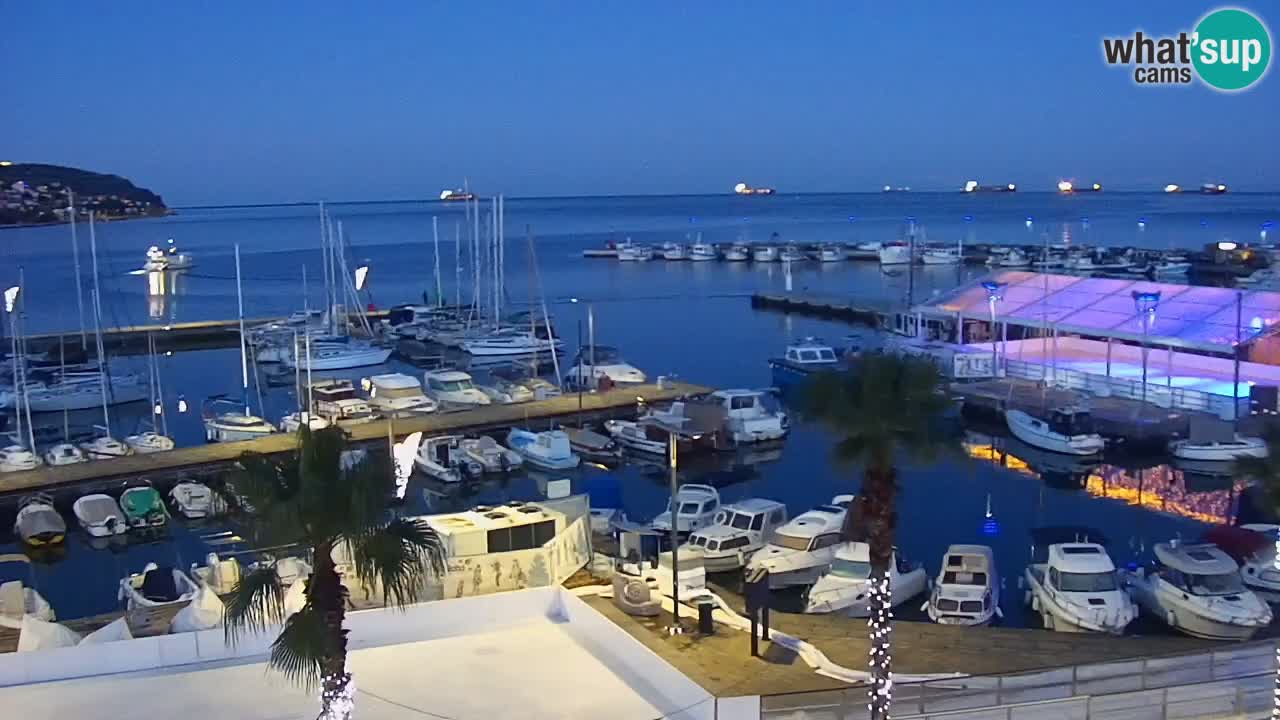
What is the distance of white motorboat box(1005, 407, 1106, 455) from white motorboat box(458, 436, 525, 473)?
14169 millimetres

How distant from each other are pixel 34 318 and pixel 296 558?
68.3m

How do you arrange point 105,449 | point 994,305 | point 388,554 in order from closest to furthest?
point 388,554, point 105,449, point 994,305

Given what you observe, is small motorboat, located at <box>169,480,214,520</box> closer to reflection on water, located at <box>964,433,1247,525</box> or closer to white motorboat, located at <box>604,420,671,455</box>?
white motorboat, located at <box>604,420,671,455</box>

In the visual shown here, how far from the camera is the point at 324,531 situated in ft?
26.5

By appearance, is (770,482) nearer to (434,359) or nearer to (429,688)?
(429,688)

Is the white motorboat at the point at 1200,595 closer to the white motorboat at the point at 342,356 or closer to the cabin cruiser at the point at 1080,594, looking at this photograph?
the cabin cruiser at the point at 1080,594

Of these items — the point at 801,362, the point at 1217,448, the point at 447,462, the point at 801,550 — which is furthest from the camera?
the point at 801,362

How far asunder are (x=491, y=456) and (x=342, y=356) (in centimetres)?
2162

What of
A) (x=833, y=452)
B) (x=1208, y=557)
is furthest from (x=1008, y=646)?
(x=1208, y=557)

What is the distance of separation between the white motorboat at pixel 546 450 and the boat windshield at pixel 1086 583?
16397mm

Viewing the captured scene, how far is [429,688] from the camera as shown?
11.8 m

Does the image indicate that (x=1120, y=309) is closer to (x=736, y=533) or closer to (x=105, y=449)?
(x=736, y=533)

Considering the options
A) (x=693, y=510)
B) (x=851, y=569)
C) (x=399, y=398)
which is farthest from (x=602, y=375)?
(x=851, y=569)

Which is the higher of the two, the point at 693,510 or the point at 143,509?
the point at 693,510
